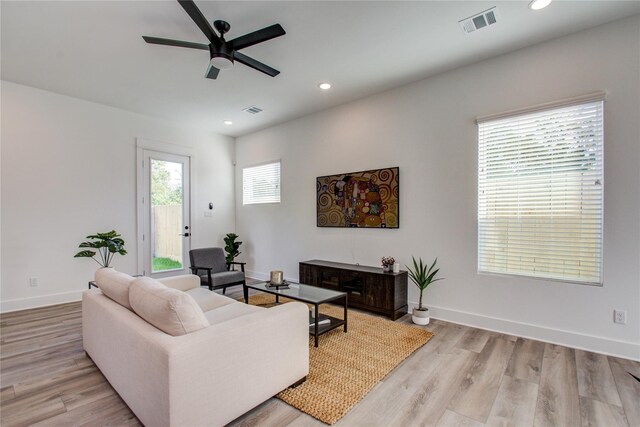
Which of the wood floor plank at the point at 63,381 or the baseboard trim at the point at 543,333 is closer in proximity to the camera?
the wood floor plank at the point at 63,381

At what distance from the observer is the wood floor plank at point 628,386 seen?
1.86 m

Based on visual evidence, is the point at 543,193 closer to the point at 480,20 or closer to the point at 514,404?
the point at 480,20

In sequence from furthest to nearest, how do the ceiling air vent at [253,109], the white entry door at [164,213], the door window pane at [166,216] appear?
the door window pane at [166,216] < the white entry door at [164,213] < the ceiling air vent at [253,109]

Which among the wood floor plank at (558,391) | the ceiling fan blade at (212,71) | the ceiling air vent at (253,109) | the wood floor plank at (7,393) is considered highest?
the ceiling air vent at (253,109)

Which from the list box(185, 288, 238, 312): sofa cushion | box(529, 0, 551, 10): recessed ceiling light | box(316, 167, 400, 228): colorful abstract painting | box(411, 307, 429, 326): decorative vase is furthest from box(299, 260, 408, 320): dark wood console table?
box(529, 0, 551, 10): recessed ceiling light

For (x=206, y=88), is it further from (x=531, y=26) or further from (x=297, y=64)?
(x=531, y=26)

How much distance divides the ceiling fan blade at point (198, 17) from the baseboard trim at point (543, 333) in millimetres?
3571

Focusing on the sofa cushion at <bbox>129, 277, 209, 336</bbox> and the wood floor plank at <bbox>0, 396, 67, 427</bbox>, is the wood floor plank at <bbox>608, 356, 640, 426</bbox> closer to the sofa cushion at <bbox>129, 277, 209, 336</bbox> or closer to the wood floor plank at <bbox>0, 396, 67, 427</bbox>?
the sofa cushion at <bbox>129, 277, 209, 336</bbox>

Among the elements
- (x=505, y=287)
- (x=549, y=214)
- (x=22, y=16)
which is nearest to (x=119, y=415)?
(x=22, y=16)

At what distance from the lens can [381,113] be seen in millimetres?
4090

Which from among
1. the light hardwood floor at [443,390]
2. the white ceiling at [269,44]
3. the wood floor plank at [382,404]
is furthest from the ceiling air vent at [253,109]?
the wood floor plank at [382,404]

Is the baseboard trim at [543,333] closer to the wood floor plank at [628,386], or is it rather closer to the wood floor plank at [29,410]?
the wood floor plank at [628,386]

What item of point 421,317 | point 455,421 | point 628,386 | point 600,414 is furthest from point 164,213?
point 628,386

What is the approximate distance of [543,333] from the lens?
2908 millimetres
